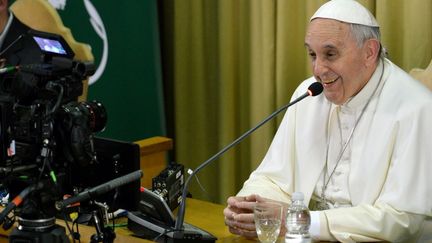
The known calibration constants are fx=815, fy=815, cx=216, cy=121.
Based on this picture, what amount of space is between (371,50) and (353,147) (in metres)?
0.38

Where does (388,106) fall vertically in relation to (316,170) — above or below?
above

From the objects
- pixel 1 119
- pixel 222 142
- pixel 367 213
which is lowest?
pixel 222 142

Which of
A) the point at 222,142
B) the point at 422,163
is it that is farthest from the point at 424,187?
the point at 222,142

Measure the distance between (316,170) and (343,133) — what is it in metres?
0.19

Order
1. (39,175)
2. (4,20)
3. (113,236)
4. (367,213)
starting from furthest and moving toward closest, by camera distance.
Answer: (4,20) < (367,213) < (113,236) < (39,175)

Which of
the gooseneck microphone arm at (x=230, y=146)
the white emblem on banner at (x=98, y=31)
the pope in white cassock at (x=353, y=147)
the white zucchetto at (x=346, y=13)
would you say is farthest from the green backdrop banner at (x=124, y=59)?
the gooseneck microphone arm at (x=230, y=146)

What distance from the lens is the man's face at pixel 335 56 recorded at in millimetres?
3098

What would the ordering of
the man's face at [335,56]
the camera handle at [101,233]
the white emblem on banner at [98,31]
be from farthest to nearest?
the white emblem on banner at [98,31]
the man's face at [335,56]
the camera handle at [101,233]

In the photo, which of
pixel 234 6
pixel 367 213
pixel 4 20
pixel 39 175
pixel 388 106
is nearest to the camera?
pixel 39 175

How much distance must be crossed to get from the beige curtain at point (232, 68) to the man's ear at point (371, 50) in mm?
795

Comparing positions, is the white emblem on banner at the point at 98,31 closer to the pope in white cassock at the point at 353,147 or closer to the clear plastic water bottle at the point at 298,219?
the pope in white cassock at the point at 353,147

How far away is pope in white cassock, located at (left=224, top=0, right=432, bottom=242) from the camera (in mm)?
2893

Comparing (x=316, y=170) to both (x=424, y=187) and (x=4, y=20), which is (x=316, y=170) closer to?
(x=424, y=187)

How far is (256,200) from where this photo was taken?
2.91 m
